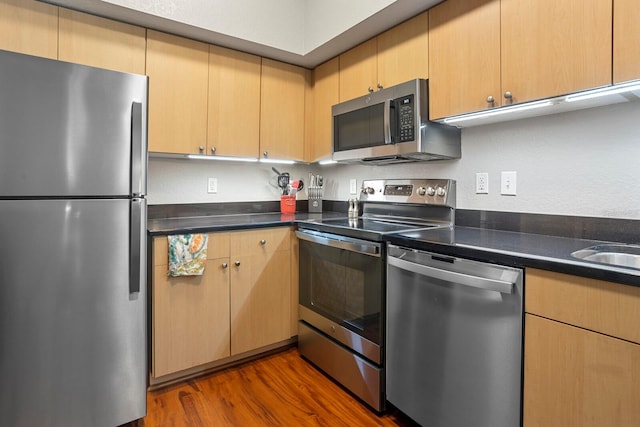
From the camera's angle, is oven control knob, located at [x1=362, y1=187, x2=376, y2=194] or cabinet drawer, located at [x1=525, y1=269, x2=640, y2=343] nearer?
cabinet drawer, located at [x1=525, y1=269, x2=640, y2=343]

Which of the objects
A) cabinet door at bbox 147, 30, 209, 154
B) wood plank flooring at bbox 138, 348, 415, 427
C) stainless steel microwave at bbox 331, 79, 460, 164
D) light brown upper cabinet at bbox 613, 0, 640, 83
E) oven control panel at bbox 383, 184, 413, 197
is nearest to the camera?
light brown upper cabinet at bbox 613, 0, 640, 83

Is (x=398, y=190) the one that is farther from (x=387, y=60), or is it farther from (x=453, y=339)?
(x=453, y=339)

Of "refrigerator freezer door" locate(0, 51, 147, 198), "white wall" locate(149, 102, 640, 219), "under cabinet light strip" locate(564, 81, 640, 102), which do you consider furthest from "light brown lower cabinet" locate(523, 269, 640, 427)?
"refrigerator freezer door" locate(0, 51, 147, 198)

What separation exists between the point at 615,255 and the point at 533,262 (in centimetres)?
45

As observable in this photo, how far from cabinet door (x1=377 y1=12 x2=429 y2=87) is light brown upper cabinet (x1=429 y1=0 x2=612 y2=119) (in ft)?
0.18

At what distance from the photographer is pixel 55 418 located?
1.42 meters

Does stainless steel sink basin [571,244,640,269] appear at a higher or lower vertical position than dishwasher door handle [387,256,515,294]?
higher

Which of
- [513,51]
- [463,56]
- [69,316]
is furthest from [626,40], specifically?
[69,316]

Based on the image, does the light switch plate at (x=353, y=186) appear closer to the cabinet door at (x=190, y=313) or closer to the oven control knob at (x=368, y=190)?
the oven control knob at (x=368, y=190)

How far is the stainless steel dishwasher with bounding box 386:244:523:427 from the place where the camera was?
1.21m

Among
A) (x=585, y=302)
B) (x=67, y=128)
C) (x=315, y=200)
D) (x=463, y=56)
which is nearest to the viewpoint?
(x=585, y=302)

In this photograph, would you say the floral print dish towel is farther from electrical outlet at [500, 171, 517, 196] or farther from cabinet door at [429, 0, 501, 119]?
electrical outlet at [500, 171, 517, 196]

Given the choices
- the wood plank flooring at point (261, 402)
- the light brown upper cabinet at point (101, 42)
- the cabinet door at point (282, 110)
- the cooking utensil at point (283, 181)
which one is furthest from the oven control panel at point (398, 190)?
the light brown upper cabinet at point (101, 42)

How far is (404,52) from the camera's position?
6.51 feet
